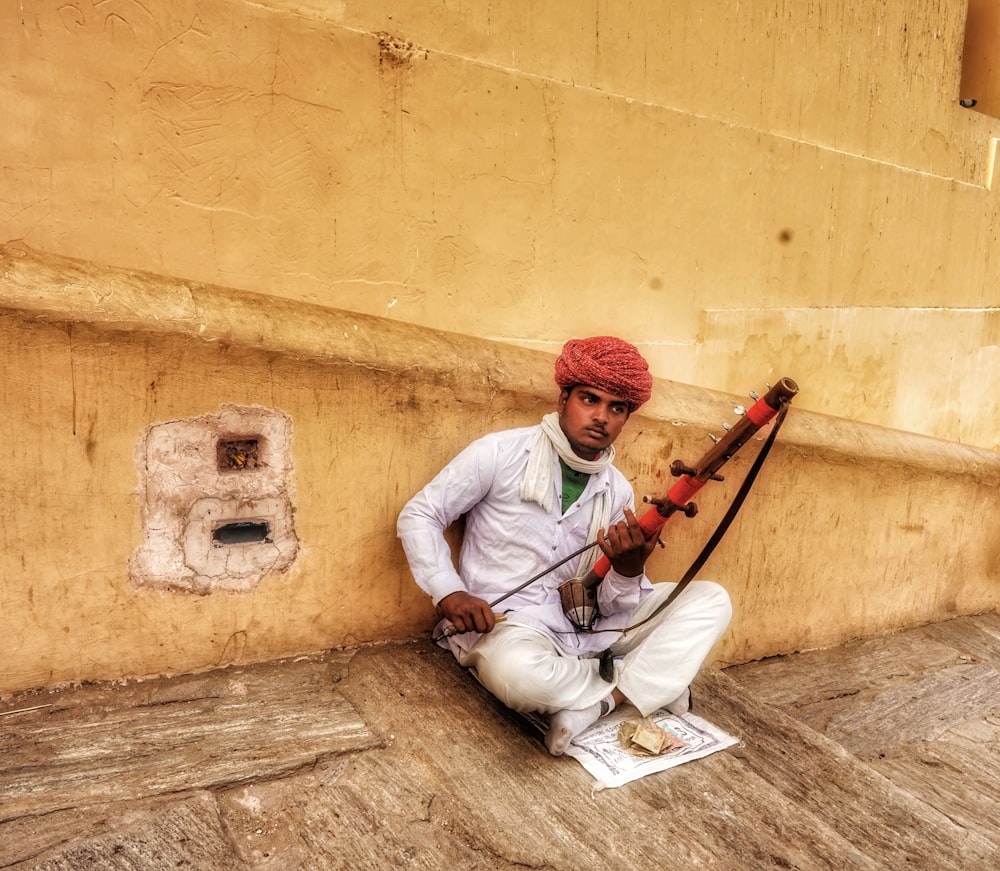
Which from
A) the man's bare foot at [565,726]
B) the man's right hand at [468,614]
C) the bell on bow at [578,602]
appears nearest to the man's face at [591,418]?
the bell on bow at [578,602]

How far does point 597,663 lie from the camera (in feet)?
9.40

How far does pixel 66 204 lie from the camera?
7.97 ft

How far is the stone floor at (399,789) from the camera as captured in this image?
2.03 meters

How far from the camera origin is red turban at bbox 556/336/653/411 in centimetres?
273

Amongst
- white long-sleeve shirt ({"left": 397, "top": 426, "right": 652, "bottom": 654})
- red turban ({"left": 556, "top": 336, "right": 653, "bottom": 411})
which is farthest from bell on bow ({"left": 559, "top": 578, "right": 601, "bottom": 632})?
red turban ({"left": 556, "top": 336, "right": 653, "bottom": 411})

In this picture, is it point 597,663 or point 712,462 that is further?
point 597,663

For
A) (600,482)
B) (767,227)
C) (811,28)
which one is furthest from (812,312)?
(600,482)

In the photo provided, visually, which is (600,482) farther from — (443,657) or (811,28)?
(811,28)

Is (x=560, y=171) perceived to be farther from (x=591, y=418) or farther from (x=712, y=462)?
(x=712, y=462)

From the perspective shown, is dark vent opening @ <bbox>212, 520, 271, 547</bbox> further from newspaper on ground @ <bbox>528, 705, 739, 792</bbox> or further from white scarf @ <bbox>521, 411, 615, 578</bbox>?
newspaper on ground @ <bbox>528, 705, 739, 792</bbox>

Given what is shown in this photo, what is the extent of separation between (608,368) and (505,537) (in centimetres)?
66

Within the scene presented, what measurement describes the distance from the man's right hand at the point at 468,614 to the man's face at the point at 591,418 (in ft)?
1.99

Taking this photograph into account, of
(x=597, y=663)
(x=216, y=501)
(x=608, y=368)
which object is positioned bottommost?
(x=597, y=663)

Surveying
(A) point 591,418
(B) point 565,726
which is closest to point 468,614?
(B) point 565,726
